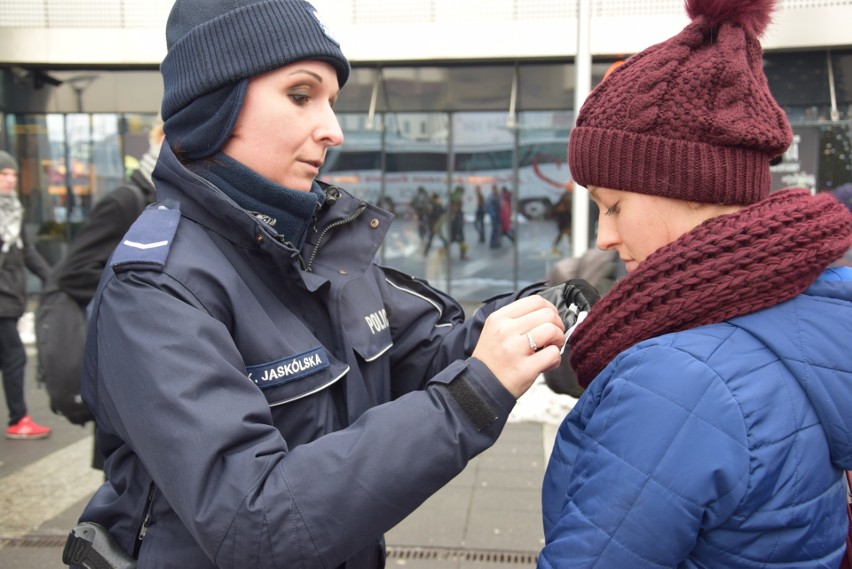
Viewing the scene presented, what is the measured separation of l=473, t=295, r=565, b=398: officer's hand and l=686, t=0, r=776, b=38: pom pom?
629mm

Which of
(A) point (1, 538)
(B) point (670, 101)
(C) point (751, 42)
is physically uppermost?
(C) point (751, 42)

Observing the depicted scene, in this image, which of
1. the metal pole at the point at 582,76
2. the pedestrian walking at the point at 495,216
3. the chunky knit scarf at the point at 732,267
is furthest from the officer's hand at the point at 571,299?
the pedestrian walking at the point at 495,216

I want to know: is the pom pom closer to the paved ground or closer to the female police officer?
the female police officer

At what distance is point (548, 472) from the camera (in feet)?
4.87

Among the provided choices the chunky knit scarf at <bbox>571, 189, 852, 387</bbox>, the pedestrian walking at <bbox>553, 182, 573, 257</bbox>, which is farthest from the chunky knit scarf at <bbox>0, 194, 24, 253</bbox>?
the pedestrian walking at <bbox>553, 182, 573, 257</bbox>

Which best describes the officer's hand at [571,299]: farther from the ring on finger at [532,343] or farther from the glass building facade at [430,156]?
the glass building facade at [430,156]

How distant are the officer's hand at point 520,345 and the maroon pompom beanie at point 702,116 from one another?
0.31 meters

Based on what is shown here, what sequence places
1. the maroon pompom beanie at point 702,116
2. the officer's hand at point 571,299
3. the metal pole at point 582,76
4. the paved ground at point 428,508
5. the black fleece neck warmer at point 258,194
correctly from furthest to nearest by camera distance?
1. the metal pole at point 582,76
2. the paved ground at point 428,508
3. the officer's hand at point 571,299
4. the black fleece neck warmer at point 258,194
5. the maroon pompom beanie at point 702,116

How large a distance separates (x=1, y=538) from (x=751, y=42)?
14.4 ft

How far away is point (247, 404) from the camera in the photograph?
1324 mm

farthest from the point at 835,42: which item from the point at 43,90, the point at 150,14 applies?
the point at 43,90

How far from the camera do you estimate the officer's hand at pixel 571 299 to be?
182cm

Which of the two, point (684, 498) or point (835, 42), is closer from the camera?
point (684, 498)

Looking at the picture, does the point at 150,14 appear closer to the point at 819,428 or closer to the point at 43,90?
the point at 43,90
